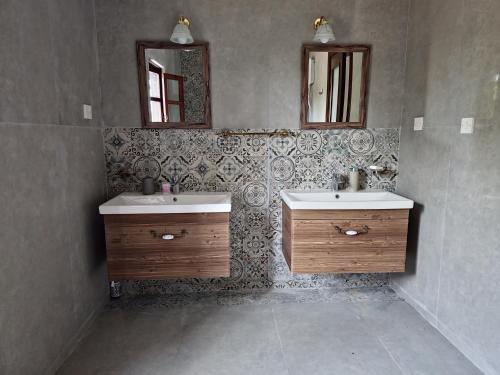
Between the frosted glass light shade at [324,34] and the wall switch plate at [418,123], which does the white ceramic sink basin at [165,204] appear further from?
the wall switch plate at [418,123]

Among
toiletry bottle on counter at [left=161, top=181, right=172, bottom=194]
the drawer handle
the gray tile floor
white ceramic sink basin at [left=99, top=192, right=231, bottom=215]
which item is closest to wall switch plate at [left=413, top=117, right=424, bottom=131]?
the drawer handle

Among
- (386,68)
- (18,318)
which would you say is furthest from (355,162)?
(18,318)

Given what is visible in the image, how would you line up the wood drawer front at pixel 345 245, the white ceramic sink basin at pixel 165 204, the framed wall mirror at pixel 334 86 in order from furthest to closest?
the framed wall mirror at pixel 334 86 < the wood drawer front at pixel 345 245 < the white ceramic sink basin at pixel 165 204

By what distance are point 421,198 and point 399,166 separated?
1.35 ft

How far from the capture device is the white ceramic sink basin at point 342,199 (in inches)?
89.6

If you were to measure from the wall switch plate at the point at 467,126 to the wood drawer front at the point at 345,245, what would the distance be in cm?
70

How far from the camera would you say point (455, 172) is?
2.05 metres

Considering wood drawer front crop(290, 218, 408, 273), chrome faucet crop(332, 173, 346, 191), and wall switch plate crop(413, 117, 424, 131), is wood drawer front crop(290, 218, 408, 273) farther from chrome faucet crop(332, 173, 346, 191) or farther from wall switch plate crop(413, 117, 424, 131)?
wall switch plate crop(413, 117, 424, 131)

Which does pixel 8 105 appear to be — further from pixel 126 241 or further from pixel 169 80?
pixel 169 80

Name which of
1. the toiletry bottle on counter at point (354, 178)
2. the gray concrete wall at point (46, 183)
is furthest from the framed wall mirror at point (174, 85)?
the toiletry bottle on counter at point (354, 178)

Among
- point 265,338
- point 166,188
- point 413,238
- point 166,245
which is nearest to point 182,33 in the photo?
point 166,188

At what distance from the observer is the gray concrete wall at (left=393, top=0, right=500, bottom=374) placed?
1.78 m

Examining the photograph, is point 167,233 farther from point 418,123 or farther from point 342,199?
point 418,123

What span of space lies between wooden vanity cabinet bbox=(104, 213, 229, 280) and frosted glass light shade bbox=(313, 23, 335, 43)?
147 centimetres
